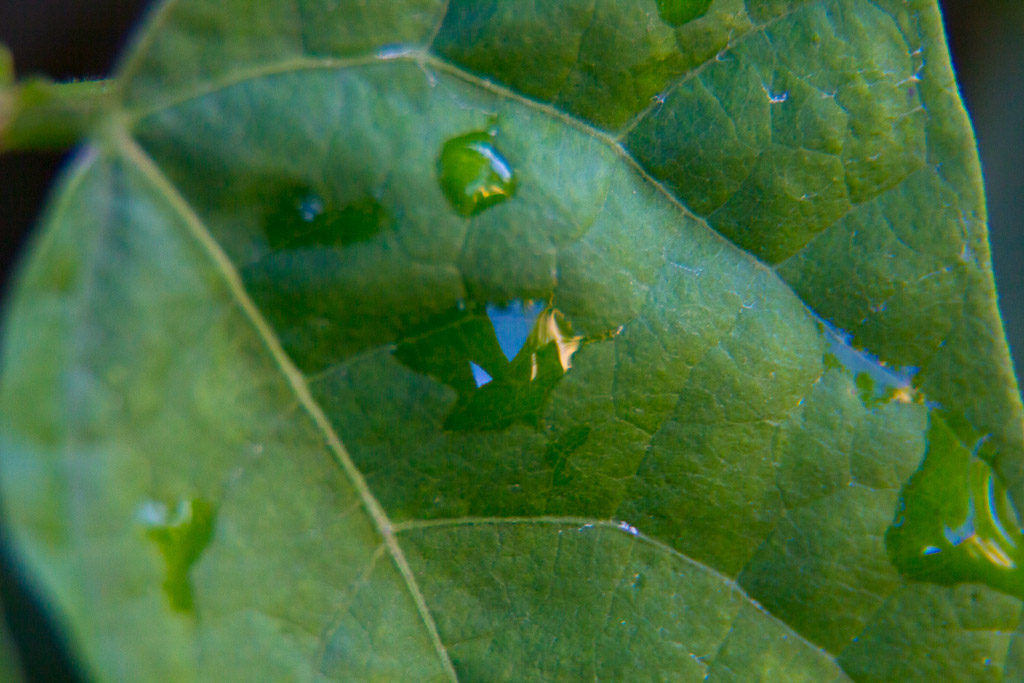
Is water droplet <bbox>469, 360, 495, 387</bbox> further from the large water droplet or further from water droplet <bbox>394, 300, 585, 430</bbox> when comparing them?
the large water droplet

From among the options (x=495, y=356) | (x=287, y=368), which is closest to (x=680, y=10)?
(x=495, y=356)

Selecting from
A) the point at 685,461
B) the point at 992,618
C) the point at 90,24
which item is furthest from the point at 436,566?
the point at 90,24

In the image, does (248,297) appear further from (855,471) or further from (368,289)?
(855,471)

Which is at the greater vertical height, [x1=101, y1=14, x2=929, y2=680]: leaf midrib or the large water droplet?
[x1=101, y1=14, x2=929, y2=680]: leaf midrib

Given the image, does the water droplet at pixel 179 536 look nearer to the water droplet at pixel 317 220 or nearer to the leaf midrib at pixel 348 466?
the leaf midrib at pixel 348 466

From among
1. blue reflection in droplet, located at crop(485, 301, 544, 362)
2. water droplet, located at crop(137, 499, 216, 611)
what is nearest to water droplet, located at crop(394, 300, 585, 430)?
blue reflection in droplet, located at crop(485, 301, 544, 362)

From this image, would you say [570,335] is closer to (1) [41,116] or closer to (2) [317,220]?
(2) [317,220]
